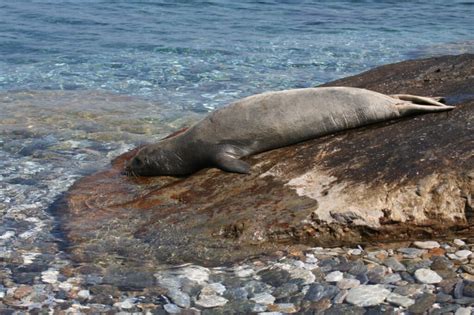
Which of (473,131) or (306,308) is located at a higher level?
(473,131)

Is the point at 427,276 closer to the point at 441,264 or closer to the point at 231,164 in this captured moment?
the point at 441,264

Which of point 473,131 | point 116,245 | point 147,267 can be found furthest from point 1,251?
point 473,131

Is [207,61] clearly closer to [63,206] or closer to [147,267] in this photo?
[63,206]

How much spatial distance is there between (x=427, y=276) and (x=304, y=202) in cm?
135

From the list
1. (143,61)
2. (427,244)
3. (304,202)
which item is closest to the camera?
(427,244)

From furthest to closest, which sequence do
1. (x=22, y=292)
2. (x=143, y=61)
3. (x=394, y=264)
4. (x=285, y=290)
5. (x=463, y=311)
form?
(x=143, y=61) < (x=22, y=292) < (x=394, y=264) < (x=285, y=290) < (x=463, y=311)

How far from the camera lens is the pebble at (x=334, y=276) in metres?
5.38

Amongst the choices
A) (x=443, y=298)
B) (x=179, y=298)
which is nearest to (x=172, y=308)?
(x=179, y=298)

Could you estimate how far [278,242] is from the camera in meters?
6.03

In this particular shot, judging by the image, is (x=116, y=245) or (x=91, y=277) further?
(x=116, y=245)

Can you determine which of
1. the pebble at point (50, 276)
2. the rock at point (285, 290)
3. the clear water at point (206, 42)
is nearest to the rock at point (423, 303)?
the rock at point (285, 290)

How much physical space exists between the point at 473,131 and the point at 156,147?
3.38 metres

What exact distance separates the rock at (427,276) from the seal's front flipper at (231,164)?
2.19m

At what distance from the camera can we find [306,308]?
5043 mm
